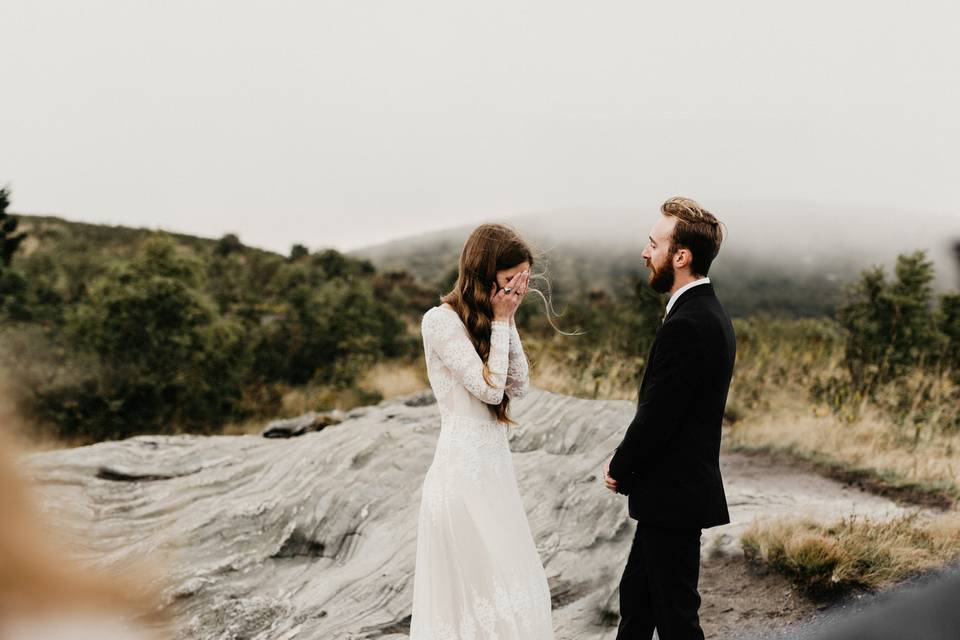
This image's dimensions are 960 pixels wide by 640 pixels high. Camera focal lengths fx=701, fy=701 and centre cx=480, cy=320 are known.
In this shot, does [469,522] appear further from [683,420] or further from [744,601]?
[744,601]

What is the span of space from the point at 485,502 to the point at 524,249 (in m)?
1.24

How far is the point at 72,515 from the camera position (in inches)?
273

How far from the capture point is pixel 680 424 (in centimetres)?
335

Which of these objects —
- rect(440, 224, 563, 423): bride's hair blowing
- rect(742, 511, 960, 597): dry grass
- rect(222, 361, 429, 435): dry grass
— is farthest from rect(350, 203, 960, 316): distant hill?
rect(440, 224, 563, 423): bride's hair blowing

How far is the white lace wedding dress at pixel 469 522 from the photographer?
10.9 feet

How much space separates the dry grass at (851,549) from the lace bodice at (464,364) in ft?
10.4

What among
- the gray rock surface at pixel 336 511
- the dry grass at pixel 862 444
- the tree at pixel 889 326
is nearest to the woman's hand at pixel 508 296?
the gray rock surface at pixel 336 511

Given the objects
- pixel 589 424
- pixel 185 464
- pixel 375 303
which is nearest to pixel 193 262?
pixel 375 303

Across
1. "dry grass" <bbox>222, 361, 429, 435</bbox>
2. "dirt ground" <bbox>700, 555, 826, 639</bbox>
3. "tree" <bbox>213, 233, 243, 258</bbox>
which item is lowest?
"dirt ground" <bbox>700, 555, 826, 639</bbox>

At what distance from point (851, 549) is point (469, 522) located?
3537mm

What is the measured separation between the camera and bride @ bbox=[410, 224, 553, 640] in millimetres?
3335

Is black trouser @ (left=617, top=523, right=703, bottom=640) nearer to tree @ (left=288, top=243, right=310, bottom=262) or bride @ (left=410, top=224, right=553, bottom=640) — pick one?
bride @ (left=410, top=224, right=553, bottom=640)

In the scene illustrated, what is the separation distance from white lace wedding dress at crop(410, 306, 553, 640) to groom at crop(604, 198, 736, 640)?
1.99 feet

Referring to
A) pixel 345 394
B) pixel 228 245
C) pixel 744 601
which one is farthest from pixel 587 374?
pixel 228 245
